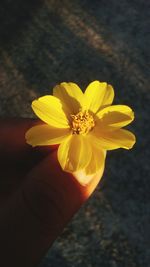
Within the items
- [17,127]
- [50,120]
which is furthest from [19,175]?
[50,120]

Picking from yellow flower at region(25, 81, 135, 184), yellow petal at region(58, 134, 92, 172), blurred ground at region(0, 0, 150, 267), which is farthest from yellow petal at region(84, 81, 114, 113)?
blurred ground at region(0, 0, 150, 267)

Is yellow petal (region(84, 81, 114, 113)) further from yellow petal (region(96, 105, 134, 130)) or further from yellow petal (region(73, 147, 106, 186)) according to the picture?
yellow petal (region(73, 147, 106, 186))

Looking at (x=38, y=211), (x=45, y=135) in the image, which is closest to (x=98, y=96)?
(x=45, y=135)

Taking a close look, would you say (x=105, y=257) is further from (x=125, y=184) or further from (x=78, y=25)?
(x=78, y=25)

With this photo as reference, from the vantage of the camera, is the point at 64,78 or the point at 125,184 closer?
the point at 125,184

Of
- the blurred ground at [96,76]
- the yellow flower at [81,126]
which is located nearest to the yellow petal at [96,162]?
the yellow flower at [81,126]
